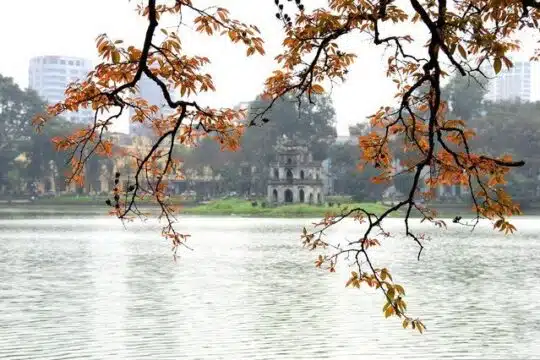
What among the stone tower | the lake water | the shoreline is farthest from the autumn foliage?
the stone tower

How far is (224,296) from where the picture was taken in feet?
76.4

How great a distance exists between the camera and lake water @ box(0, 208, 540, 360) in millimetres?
15859

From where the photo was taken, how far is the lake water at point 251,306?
1586cm

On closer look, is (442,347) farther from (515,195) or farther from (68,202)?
(68,202)

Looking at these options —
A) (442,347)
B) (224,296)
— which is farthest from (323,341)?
(224,296)

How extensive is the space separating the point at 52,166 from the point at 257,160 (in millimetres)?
27855

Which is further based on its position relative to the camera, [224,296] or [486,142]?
[486,142]

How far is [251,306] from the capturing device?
2136 cm

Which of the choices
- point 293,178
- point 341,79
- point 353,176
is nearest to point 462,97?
point 353,176

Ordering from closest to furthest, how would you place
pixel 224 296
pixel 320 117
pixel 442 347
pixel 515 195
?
1. pixel 442 347
2. pixel 224 296
3. pixel 515 195
4. pixel 320 117

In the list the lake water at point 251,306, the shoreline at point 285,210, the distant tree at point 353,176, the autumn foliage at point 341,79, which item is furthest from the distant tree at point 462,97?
the autumn foliage at point 341,79

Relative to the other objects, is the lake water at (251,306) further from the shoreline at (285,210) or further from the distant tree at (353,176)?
the distant tree at (353,176)

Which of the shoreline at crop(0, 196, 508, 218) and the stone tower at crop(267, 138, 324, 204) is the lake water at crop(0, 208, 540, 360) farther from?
the stone tower at crop(267, 138, 324, 204)

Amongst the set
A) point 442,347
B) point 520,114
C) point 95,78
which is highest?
point 520,114
